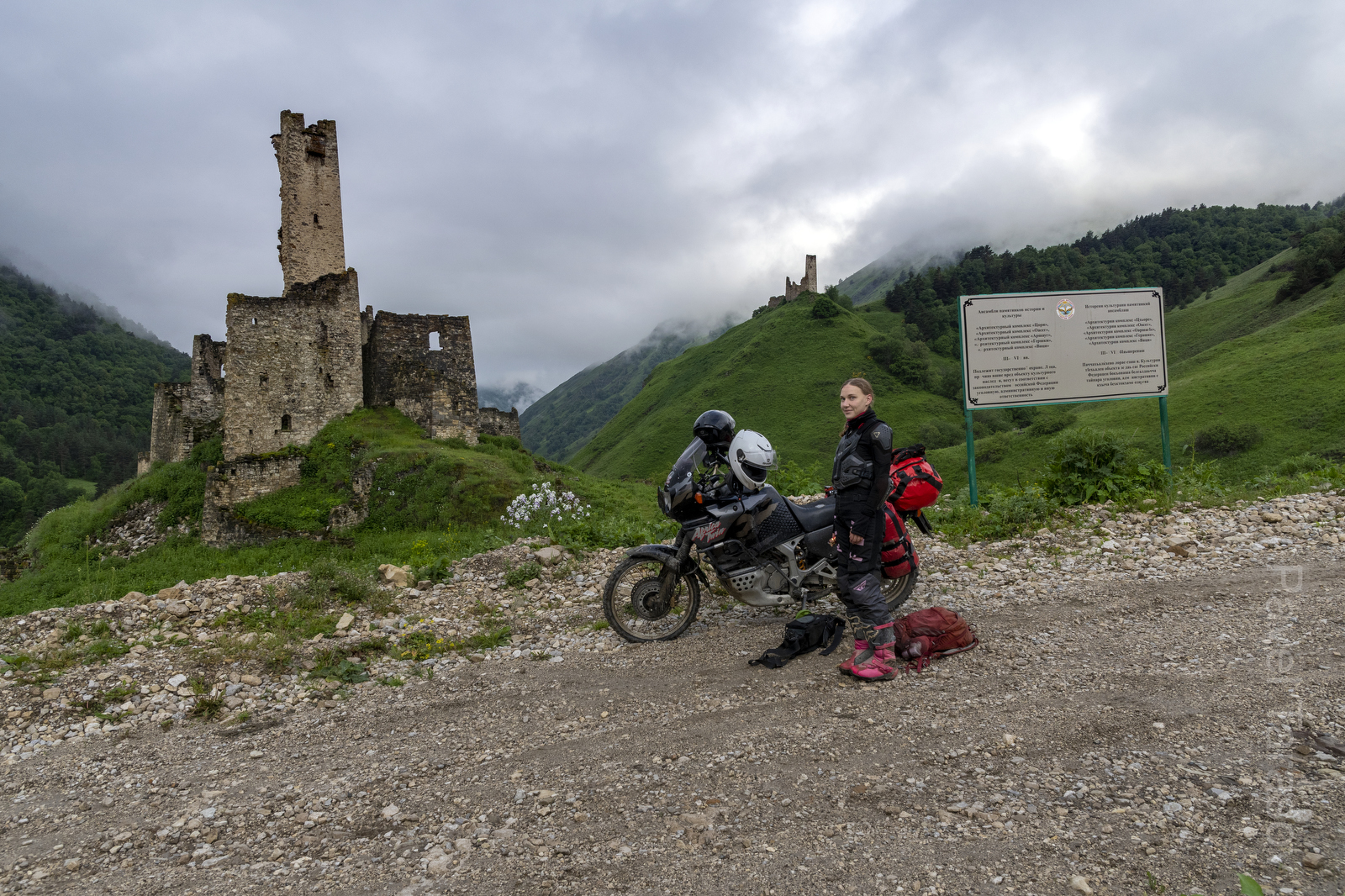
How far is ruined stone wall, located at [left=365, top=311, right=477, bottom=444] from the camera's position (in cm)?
2375

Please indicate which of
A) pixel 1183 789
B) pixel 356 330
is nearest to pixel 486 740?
pixel 1183 789

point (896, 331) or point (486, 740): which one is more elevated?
point (896, 331)

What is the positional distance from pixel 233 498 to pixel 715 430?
20728mm

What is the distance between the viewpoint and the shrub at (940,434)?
6606 cm

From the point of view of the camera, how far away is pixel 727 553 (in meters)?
5.71

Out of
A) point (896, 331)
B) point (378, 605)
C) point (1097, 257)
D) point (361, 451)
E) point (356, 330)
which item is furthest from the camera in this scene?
point (1097, 257)

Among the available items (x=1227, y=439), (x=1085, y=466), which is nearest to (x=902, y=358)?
(x=1227, y=439)

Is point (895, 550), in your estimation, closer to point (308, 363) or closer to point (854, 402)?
point (854, 402)

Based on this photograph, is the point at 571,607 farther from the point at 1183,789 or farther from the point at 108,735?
the point at 1183,789

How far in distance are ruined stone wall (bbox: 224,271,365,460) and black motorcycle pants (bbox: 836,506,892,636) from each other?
23.5 metres

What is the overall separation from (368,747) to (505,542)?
16.2ft

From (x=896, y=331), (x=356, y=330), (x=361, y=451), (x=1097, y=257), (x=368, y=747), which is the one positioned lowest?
(x=368, y=747)

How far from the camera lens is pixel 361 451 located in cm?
2212

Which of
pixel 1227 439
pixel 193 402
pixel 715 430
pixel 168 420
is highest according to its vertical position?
pixel 193 402
